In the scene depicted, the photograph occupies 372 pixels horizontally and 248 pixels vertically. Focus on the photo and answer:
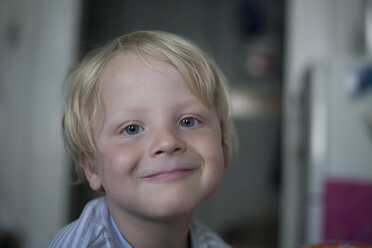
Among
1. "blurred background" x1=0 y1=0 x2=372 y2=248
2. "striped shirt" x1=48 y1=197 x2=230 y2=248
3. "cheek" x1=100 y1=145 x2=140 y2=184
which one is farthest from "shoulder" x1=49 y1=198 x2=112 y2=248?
"blurred background" x1=0 y1=0 x2=372 y2=248

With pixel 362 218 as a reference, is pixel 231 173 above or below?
below

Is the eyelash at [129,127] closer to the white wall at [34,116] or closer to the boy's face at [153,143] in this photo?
the boy's face at [153,143]

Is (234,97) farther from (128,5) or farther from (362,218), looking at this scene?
(362,218)

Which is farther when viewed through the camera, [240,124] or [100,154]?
[240,124]

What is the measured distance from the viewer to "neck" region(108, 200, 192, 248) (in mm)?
655

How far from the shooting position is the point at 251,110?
306cm

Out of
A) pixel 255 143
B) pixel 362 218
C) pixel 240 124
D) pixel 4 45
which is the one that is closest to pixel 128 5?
pixel 4 45

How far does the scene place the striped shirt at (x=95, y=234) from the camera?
62cm

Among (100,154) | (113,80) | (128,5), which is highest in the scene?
(128,5)

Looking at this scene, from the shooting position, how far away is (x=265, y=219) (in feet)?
9.73

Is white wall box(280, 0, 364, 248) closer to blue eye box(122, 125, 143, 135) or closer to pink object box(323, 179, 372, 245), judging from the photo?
pink object box(323, 179, 372, 245)

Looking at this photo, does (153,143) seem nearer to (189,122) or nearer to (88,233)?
(189,122)

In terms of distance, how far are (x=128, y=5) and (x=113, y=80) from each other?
2.69 metres

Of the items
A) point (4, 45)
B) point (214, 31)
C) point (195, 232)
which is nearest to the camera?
point (195, 232)
